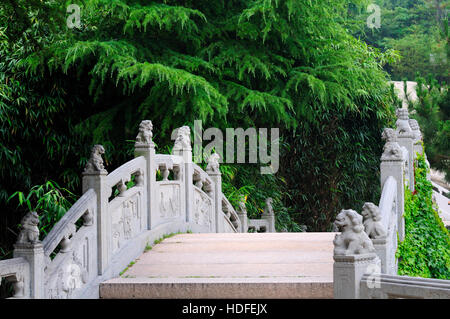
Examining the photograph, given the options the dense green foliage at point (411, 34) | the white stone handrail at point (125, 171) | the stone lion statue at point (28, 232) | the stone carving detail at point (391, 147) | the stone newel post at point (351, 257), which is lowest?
the stone newel post at point (351, 257)

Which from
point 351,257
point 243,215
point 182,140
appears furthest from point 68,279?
point 243,215

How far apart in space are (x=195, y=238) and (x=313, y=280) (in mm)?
2661

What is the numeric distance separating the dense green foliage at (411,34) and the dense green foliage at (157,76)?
1529cm

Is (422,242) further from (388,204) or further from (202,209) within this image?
(202,209)

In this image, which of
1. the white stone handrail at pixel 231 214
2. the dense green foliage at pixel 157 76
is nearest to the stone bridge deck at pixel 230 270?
the white stone handrail at pixel 231 214

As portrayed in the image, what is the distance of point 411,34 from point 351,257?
25.5m

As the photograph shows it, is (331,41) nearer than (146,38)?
No

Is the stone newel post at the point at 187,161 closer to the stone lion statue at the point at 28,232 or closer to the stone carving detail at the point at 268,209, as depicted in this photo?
the stone carving detail at the point at 268,209

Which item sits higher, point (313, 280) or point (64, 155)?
point (64, 155)

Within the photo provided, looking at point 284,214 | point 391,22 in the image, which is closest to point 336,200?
point 284,214

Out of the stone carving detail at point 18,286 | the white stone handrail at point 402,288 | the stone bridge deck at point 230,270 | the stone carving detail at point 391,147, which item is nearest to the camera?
the white stone handrail at point 402,288

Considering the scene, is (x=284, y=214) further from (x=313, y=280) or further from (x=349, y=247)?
(x=349, y=247)

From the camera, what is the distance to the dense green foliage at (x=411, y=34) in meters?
26.1
